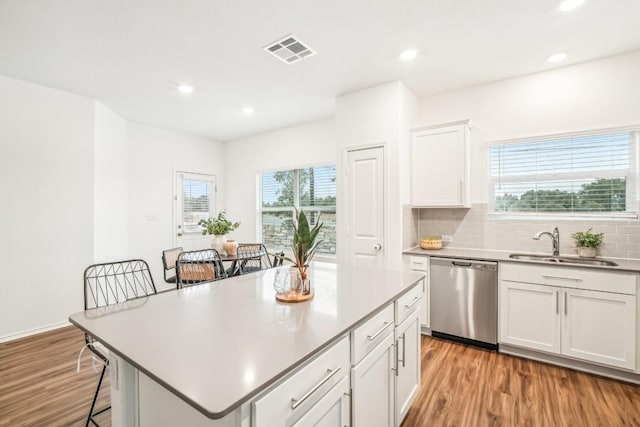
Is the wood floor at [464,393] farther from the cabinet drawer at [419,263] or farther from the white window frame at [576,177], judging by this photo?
the white window frame at [576,177]

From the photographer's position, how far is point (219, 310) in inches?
54.9

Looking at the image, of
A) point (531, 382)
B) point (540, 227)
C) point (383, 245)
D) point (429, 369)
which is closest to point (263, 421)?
point (429, 369)

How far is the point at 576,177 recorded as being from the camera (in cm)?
304

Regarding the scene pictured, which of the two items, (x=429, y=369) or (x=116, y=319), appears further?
(x=429, y=369)

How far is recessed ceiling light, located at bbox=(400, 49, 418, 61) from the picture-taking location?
2754 millimetres

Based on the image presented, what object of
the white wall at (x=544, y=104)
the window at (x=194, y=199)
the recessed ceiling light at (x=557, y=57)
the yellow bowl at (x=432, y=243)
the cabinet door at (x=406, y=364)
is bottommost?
the cabinet door at (x=406, y=364)

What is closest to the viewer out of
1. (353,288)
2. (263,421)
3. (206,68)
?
(263,421)

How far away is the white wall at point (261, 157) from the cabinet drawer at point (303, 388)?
385 centimetres

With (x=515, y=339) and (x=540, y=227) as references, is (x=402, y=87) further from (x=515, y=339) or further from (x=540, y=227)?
(x=515, y=339)

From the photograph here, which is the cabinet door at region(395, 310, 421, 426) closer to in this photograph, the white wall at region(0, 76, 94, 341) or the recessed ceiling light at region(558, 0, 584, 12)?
the recessed ceiling light at region(558, 0, 584, 12)

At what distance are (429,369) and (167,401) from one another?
7.47 ft

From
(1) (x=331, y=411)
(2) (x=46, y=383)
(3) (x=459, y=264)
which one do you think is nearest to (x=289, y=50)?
(3) (x=459, y=264)

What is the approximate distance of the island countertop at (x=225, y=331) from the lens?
811mm

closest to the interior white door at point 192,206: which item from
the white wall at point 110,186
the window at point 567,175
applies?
the white wall at point 110,186
